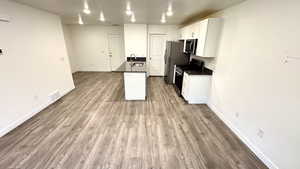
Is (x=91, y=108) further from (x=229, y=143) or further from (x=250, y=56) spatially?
(x=250, y=56)

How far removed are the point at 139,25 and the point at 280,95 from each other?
5410 millimetres

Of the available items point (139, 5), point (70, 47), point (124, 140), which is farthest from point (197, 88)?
point (70, 47)

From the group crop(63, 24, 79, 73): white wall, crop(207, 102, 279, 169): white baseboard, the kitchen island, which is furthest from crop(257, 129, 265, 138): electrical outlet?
crop(63, 24, 79, 73): white wall

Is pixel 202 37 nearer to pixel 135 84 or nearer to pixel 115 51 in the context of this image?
pixel 135 84

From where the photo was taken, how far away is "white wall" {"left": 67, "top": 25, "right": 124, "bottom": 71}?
6727 mm

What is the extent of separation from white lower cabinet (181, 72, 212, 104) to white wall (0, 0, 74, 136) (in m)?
3.79

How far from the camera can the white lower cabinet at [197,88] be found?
11.4ft

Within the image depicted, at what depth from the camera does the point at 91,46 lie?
6.99m

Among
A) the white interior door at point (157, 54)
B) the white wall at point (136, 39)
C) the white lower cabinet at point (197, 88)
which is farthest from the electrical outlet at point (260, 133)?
the white wall at point (136, 39)

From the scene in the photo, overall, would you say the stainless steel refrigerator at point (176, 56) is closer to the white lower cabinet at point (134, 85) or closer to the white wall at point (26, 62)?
the white lower cabinet at point (134, 85)

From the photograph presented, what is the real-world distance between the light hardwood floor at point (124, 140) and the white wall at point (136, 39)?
10.7 ft

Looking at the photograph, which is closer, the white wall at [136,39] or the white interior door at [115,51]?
the white wall at [136,39]

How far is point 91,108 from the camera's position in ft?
11.1

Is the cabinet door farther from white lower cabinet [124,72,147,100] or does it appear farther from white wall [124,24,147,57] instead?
white wall [124,24,147,57]
